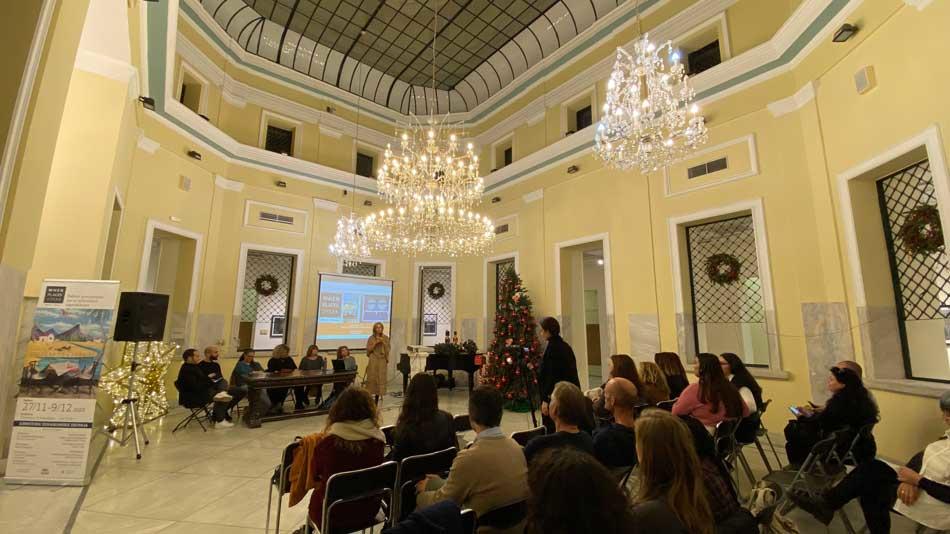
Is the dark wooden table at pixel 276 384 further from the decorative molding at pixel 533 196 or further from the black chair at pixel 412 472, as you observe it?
the decorative molding at pixel 533 196

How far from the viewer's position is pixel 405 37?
7.70 metres

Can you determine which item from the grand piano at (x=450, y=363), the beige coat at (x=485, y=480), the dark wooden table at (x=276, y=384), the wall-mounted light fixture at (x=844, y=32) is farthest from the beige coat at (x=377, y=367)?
the wall-mounted light fixture at (x=844, y=32)

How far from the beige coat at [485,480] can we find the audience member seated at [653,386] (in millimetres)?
2068

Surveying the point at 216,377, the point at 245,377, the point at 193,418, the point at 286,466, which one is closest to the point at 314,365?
the point at 245,377

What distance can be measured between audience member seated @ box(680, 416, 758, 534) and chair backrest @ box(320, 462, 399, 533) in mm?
1442

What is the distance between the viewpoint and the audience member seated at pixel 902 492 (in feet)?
7.41

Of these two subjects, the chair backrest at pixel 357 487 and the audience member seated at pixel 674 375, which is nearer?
the chair backrest at pixel 357 487

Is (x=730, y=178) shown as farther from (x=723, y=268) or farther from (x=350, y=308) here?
(x=350, y=308)

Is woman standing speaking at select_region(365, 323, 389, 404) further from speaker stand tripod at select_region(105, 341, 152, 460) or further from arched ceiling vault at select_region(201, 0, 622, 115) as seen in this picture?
arched ceiling vault at select_region(201, 0, 622, 115)

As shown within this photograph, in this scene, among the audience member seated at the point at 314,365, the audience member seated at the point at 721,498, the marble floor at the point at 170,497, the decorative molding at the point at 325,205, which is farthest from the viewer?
the decorative molding at the point at 325,205

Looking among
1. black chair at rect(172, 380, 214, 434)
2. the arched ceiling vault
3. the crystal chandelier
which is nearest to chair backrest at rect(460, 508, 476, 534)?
the crystal chandelier

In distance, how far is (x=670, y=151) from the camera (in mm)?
4074

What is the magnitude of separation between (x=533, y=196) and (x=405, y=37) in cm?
386

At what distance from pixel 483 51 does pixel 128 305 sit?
7.30 metres
